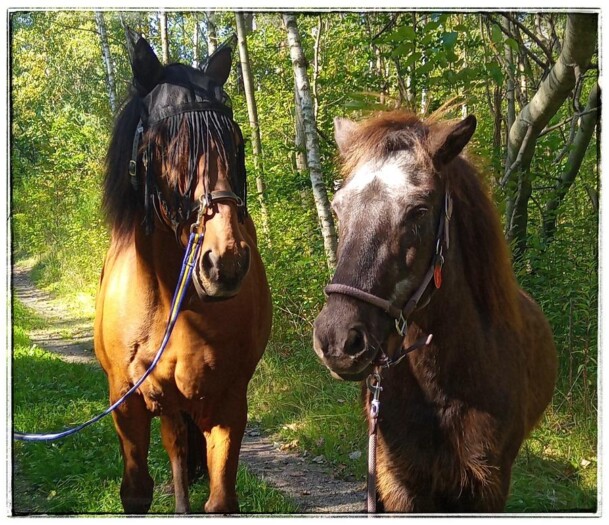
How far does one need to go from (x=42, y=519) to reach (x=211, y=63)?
90.9 inches

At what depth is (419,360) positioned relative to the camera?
2656mm

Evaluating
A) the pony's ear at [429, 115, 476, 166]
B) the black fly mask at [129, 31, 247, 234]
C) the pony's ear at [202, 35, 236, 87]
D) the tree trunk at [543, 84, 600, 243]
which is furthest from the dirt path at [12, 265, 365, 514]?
the tree trunk at [543, 84, 600, 243]

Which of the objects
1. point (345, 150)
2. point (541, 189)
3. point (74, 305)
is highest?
point (345, 150)

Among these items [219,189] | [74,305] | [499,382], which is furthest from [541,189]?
[74,305]

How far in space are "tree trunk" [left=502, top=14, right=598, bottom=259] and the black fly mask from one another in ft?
7.02

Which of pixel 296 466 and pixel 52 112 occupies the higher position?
pixel 52 112

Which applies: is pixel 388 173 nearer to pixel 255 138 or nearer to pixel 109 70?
pixel 109 70

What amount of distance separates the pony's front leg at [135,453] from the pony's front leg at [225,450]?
36 cm

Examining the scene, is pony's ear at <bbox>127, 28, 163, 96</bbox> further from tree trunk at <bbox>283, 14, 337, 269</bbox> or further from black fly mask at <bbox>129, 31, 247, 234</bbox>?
tree trunk at <bbox>283, 14, 337, 269</bbox>

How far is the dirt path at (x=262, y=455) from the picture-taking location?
12.8 ft

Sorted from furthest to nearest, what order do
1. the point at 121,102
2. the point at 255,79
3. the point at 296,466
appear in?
the point at 255,79 < the point at 296,466 < the point at 121,102

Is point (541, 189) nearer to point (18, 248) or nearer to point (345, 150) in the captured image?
point (345, 150)

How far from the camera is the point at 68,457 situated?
435 cm

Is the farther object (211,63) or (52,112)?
(52,112)
